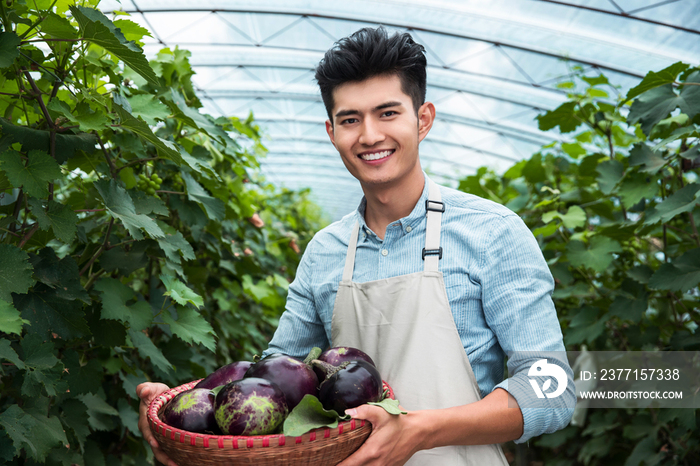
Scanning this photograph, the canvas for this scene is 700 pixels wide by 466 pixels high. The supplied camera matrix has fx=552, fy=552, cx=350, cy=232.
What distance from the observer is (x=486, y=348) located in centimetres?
152

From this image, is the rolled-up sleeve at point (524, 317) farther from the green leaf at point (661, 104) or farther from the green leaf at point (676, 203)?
the green leaf at point (661, 104)

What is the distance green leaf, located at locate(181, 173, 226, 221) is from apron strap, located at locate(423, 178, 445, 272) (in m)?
0.76

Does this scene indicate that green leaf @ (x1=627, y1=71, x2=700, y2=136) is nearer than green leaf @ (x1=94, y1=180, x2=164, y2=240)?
No

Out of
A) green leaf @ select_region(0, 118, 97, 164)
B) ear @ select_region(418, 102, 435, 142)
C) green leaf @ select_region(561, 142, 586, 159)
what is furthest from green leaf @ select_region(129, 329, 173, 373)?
green leaf @ select_region(561, 142, 586, 159)

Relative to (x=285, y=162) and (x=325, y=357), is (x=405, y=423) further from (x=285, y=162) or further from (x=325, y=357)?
(x=285, y=162)

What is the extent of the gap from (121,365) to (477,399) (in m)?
1.19

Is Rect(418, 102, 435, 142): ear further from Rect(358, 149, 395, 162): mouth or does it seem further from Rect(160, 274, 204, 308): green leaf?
Rect(160, 274, 204, 308): green leaf

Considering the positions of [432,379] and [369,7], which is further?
[369,7]

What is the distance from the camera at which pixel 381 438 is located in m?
1.13

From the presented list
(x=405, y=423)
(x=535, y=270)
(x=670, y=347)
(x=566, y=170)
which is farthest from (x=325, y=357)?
(x=566, y=170)

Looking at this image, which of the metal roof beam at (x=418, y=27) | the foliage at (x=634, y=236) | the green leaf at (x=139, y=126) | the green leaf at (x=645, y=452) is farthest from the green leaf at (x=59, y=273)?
the metal roof beam at (x=418, y=27)

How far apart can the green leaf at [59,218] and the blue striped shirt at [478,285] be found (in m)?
0.71

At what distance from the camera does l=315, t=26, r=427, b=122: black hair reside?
5.20 ft

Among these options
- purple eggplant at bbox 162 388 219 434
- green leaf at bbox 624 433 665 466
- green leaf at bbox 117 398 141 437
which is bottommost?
green leaf at bbox 624 433 665 466
